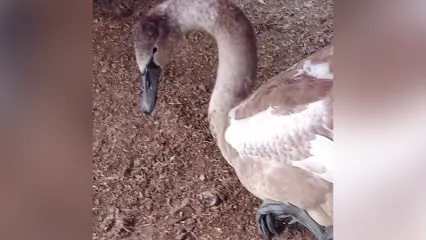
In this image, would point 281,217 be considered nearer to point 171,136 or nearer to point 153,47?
point 171,136

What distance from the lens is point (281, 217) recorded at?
1.05 meters

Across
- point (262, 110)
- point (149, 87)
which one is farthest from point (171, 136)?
point (262, 110)

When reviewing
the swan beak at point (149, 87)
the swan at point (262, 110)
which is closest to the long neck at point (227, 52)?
the swan at point (262, 110)

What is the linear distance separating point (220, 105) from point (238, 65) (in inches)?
3.6

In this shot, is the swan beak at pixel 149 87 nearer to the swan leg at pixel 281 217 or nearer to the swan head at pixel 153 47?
the swan head at pixel 153 47

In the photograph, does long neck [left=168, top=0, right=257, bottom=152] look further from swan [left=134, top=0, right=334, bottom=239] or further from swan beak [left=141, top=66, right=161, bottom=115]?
swan beak [left=141, top=66, right=161, bottom=115]

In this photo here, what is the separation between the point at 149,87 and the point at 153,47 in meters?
0.09

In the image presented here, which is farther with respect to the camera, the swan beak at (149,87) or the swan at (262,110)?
the swan beak at (149,87)

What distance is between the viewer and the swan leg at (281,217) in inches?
40.1

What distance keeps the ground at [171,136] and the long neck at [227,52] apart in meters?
0.02

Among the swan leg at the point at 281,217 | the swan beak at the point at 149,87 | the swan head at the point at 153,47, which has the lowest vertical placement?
the swan leg at the point at 281,217
